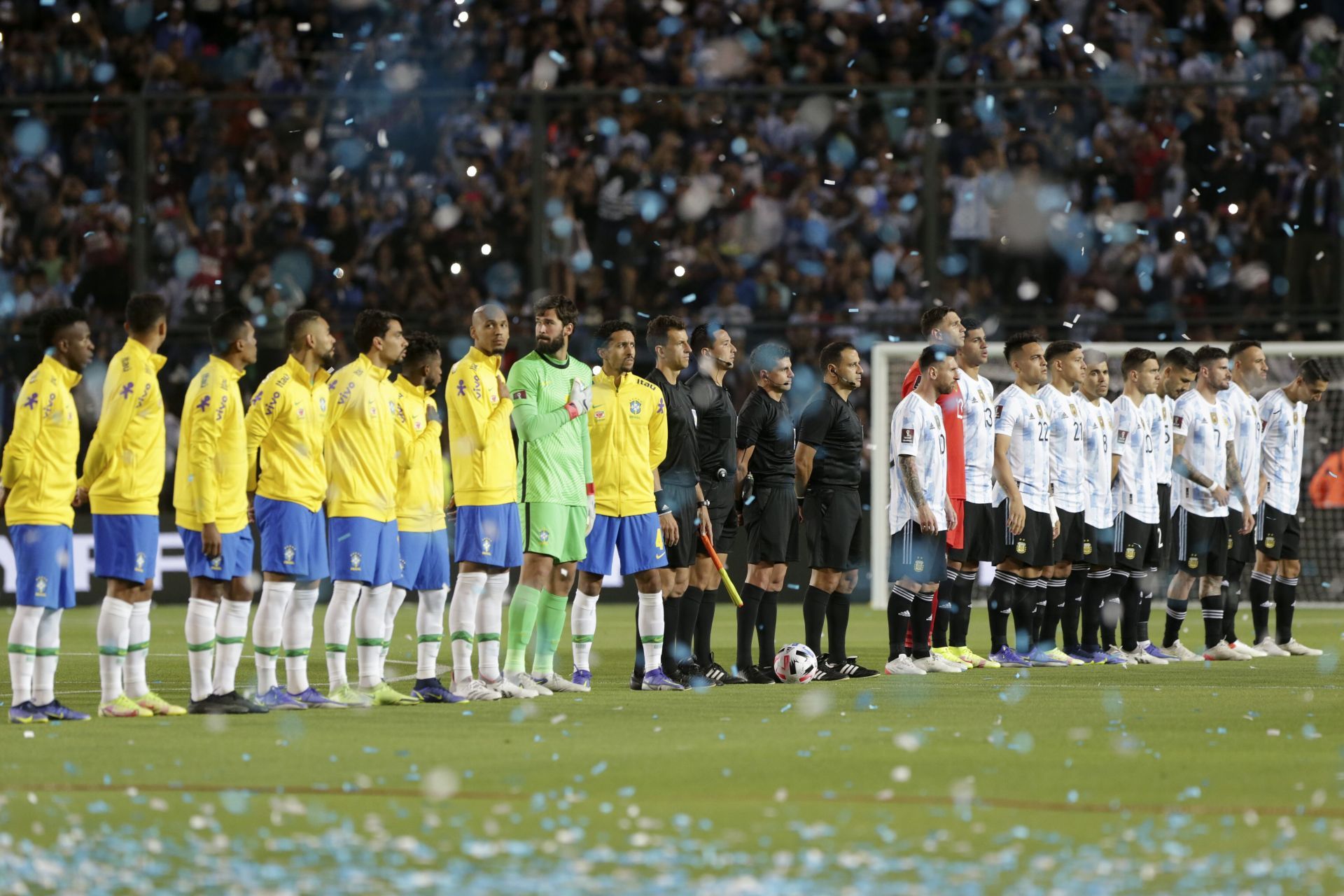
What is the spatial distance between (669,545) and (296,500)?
2.27m

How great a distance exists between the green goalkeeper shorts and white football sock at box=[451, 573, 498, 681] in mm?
339

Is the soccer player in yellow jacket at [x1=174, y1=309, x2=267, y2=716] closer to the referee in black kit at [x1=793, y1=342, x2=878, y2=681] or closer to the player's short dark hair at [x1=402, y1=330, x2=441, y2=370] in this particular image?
the player's short dark hair at [x1=402, y1=330, x2=441, y2=370]

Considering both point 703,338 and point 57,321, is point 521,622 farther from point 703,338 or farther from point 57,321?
point 57,321

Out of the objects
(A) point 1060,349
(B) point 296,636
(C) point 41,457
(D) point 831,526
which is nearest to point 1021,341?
(A) point 1060,349

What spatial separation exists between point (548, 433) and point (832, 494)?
1.96 meters

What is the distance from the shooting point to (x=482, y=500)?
991 cm

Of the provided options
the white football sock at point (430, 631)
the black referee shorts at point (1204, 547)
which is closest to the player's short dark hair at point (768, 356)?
the white football sock at point (430, 631)

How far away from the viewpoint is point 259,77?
22297 mm

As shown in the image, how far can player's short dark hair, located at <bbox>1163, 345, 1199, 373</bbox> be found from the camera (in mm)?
13328

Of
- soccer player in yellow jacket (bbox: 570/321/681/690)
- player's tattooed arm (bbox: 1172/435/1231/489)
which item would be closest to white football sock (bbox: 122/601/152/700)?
soccer player in yellow jacket (bbox: 570/321/681/690)

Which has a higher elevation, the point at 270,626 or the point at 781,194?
the point at 781,194

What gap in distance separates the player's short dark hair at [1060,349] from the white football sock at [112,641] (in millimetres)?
6189

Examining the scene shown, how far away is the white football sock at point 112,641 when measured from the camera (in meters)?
8.95

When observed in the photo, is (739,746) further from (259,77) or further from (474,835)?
(259,77)
